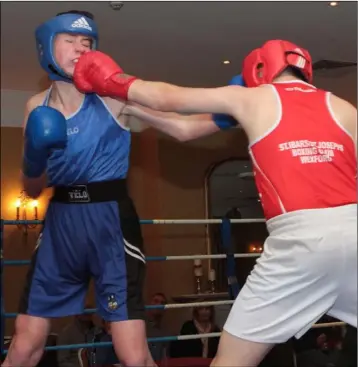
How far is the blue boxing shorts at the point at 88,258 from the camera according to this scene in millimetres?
1849

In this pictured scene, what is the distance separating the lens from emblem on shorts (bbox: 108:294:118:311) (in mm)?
1817

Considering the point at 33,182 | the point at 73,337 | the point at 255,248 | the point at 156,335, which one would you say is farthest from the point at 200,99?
the point at 255,248

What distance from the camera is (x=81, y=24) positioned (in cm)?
201

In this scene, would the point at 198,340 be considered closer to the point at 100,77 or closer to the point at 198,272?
the point at 198,272

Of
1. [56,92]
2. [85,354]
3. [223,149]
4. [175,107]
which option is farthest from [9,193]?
[175,107]

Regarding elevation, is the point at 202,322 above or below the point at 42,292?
below

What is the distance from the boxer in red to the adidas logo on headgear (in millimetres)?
368

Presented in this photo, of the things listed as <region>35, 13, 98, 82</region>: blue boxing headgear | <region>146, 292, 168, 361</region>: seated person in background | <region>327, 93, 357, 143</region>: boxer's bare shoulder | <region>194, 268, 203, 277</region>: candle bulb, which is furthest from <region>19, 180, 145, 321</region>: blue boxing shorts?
<region>194, 268, 203, 277</region>: candle bulb

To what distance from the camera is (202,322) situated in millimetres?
3834

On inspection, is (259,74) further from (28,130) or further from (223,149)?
(223,149)

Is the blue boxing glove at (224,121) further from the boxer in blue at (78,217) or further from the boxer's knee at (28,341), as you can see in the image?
the boxer's knee at (28,341)

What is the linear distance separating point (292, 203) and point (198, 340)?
7.10ft

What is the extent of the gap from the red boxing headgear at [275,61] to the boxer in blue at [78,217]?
18 centimetres

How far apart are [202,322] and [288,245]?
2.35 metres
